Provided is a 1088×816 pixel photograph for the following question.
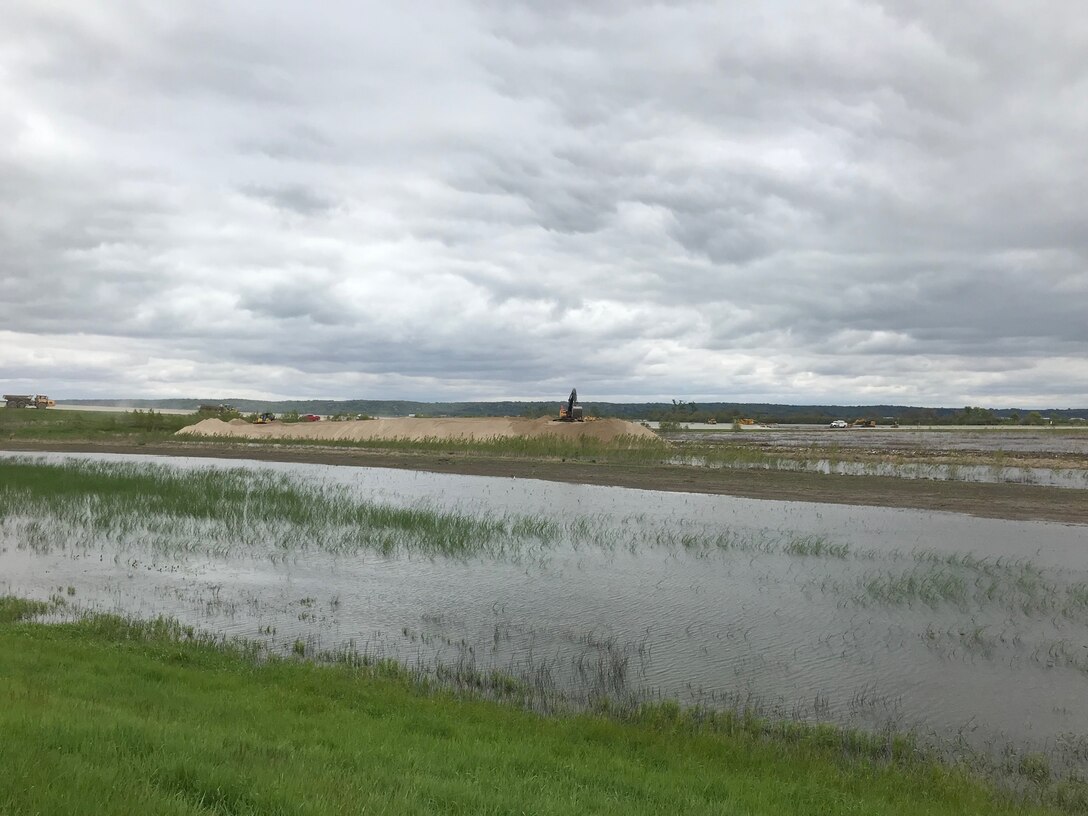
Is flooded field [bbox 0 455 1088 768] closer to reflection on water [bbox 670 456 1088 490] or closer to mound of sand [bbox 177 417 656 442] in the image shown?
reflection on water [bbox 670 456 1088 490]

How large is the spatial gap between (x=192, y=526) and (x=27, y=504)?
6438 mm

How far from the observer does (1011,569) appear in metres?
17.0

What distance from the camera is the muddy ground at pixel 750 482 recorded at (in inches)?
1078

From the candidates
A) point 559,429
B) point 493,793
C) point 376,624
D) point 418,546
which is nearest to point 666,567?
point 418,546

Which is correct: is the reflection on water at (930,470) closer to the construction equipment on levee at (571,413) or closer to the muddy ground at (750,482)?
the muddy ground at (750,482)

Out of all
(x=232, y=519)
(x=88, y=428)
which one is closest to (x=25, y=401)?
Answer: (x=88, y=428)

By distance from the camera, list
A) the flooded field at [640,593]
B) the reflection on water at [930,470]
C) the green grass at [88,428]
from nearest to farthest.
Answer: the flooded field at [640,593]
the reflection on water at [930,470]
the green grass at [88,428]

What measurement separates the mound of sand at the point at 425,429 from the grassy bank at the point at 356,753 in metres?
48.4

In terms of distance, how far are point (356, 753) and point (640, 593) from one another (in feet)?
30.6

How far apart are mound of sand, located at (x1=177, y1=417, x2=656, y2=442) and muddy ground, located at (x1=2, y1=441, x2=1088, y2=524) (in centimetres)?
917

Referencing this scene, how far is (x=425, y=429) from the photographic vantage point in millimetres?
67000

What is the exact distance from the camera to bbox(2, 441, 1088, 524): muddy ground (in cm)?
2738

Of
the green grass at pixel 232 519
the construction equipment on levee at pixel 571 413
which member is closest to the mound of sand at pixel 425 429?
the construction equipment on levee at pixel 571 413

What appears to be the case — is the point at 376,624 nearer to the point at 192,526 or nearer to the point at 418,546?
the point at 418,546
